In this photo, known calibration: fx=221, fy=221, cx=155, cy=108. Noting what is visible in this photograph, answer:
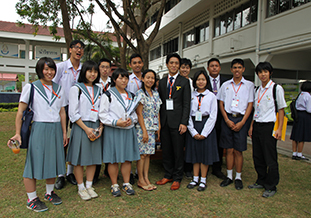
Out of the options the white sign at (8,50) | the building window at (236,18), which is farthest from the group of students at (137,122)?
the white sign at (8,50)

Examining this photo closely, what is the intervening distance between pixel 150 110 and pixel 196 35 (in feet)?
42.8

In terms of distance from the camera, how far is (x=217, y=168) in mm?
4391

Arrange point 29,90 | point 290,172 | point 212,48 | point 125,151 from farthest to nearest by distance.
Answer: point 212,48, point 290,172, point 125,151, point 29,90

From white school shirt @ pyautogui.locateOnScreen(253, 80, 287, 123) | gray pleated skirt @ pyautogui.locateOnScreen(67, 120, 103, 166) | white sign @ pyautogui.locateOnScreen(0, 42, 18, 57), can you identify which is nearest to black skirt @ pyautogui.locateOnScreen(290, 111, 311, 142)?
white school shirt @ pyautogui.locateOnScreen(253, 80, 287, 123)

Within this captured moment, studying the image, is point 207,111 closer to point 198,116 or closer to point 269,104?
point 198,116

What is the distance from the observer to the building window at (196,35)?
14414 millimetres

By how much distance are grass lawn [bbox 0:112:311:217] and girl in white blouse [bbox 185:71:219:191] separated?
0.43 metres

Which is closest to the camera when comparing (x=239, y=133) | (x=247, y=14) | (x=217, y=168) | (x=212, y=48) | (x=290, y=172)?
(x=239, y=133)

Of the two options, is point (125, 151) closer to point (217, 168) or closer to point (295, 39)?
point (217, 168)

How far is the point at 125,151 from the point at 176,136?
92 cm

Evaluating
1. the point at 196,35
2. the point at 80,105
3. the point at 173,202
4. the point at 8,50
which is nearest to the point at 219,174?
the point at 173,202

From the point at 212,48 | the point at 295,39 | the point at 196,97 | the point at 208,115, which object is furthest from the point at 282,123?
the point at 212,48

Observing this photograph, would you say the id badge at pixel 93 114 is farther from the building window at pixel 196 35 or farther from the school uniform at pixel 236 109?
the building window at pixel 196 35

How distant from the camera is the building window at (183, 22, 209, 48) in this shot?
14.4 metres
